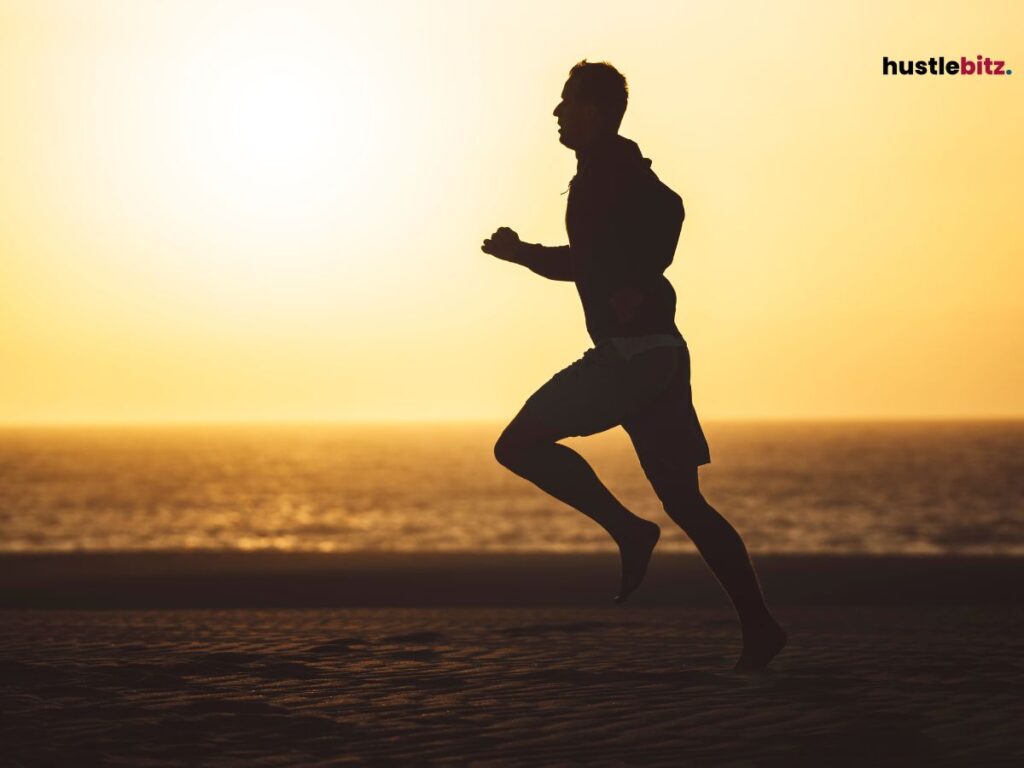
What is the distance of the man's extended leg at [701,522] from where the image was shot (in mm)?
5852

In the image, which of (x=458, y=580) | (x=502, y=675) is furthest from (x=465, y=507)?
(x=502, y=675)

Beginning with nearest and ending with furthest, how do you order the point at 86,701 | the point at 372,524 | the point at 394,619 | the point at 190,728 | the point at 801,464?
the point at 190,728
the point at 86,701
the point at 394,619
the point at 372,524
the point at 801,464

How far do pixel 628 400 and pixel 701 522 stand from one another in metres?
0.58

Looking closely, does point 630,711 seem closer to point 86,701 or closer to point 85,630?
point 86,701

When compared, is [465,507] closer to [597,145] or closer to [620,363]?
[597,145]

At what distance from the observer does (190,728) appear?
197 inches

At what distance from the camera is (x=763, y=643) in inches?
239

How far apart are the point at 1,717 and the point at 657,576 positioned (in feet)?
24.6

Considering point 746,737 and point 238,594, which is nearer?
point 746,737

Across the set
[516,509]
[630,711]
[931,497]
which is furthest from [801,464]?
[630,711]

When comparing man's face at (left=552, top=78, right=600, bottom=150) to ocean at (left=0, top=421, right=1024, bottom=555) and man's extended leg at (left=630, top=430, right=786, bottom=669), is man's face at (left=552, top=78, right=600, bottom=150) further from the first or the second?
ocean at (left=0, top=421, right=1024, bottom=555)

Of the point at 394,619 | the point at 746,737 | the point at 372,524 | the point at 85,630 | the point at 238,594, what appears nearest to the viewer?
the point at 746,737

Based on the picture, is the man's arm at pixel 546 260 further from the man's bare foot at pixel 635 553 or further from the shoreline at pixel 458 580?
the shoreline at pixel 458 580

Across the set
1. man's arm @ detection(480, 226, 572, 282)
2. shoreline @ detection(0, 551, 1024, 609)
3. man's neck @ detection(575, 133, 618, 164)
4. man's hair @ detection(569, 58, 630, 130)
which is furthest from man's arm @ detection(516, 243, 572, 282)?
shoreline @ detection(0, 551, 1024, 609)
